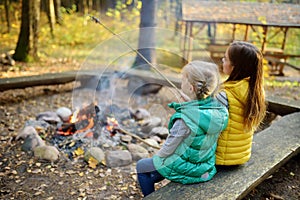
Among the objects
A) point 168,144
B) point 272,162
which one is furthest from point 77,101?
point 272,162

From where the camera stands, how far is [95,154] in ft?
9.59

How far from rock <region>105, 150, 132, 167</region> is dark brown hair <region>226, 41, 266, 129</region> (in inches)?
52.0

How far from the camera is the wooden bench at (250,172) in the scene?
1.88m

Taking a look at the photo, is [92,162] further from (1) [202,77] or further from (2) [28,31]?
(2) [28,31]

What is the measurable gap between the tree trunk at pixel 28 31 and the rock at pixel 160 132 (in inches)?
172

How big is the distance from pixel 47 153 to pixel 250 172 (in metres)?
1.87

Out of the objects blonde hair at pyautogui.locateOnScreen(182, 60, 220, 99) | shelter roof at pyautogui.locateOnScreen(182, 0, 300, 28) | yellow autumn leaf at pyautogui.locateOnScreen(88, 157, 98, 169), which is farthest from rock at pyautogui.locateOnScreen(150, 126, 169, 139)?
shelter roof at pyautogui.locateOnScreen(182, 0, 300, 28)

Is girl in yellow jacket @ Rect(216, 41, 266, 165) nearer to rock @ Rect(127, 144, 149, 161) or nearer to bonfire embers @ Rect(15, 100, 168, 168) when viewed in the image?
bonfire embers @ Rect(15, 100, 168, 168)

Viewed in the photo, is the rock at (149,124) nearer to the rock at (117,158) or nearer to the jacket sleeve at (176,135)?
the rock at (117,158)

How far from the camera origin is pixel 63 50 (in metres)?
9.68

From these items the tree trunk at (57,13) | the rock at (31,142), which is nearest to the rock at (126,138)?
the rock at (31,142)

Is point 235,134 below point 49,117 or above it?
above

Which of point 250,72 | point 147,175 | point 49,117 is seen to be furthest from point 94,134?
point 250,72

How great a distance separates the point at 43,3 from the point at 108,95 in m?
11.7
